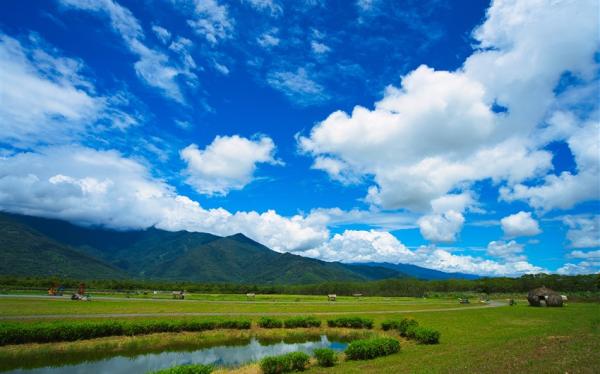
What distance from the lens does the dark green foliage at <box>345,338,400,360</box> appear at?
2805 cm

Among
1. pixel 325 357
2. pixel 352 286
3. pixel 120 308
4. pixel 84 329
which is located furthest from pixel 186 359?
pixel 352 286

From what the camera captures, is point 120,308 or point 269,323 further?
point 120,308

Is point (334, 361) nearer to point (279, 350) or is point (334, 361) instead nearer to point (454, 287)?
point (279, 350)

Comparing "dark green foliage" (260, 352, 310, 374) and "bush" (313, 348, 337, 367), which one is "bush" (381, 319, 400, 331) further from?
"dark green foliage" (260, 352, 310, 374)

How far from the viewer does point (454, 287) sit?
7682 inches

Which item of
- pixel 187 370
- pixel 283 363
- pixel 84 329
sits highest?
pixel 187 370

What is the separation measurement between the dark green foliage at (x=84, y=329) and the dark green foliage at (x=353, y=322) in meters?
15.9

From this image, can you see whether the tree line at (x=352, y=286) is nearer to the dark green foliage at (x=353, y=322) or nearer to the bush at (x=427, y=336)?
the dark green foliage at (x=353, y=322)

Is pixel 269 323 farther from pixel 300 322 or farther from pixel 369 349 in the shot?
pixel 369 349

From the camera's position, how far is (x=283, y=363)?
24.8 m

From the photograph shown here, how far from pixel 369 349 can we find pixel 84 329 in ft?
95.5

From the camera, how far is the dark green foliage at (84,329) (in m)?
32.9

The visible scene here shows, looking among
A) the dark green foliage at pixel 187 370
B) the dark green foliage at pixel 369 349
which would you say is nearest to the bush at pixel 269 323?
the dark green foliage at pixel 369 349

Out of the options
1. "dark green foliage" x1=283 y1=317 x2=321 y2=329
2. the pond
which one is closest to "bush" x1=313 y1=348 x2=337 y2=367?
the pond
